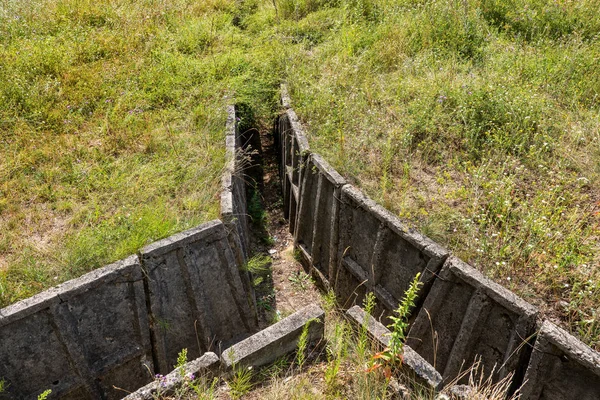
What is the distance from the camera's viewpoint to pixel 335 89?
7473 millimetres

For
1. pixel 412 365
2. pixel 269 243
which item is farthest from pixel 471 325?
pixel 269 243

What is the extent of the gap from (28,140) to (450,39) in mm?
6508

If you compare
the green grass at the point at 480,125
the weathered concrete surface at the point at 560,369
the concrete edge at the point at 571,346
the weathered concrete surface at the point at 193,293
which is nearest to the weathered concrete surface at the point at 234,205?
the weathered concrete surface at the point at 193,293

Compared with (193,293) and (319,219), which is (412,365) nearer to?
(193,293)

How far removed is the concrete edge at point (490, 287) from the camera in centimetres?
397

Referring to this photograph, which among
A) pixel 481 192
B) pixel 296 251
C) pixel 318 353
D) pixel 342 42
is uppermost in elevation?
pixel 342 42

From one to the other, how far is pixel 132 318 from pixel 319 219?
2553 millimetres

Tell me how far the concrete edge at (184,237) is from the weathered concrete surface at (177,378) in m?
1.51

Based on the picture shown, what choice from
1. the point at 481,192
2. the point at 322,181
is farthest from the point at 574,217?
the point at 322,181

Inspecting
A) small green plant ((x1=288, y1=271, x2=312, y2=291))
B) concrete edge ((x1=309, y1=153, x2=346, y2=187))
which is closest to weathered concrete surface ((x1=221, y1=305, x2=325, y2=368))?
concrete edge ((x1=309, y1=153, x2=346, y2=187))

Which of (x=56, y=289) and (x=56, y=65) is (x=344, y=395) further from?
(x=56, y=65)

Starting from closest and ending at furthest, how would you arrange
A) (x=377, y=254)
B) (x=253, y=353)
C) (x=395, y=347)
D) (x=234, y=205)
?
(x=395, y=347) → (x=253, y=353) → (x=377, y=254) → (x=234, y=205)

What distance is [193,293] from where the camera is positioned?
5020mm

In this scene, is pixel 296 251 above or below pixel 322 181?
below
